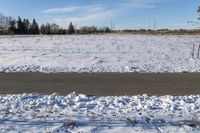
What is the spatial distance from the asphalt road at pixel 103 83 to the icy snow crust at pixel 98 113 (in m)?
0.94

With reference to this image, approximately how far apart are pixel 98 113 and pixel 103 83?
4.30 m

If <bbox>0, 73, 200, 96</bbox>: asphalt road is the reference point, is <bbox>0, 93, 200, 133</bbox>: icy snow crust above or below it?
above

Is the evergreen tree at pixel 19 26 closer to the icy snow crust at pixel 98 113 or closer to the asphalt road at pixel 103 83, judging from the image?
the asphalt road at pixel 103 83

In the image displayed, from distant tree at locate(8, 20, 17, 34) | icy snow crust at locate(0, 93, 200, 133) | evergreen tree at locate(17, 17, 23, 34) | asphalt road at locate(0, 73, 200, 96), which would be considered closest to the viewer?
icy snow crust at locate(0, 93, 200, 133)

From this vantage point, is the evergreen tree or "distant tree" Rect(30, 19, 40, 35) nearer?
the evergreen tree

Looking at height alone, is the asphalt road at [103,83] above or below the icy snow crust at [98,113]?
below

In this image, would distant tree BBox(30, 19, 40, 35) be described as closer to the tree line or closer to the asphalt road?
the tree line

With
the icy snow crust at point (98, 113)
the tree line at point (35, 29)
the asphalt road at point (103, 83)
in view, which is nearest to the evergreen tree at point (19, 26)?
the tree line at point (35, 29)

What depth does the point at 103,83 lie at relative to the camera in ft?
40.3

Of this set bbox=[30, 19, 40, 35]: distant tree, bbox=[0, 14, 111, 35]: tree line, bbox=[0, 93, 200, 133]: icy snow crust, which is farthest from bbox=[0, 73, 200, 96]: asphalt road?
bbox=[30, 19, 40, 35]: distant tree

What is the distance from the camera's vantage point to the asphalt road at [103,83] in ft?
35.7

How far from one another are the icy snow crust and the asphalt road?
943 millimetres

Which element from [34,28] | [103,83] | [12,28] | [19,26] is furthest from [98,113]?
[34,28]

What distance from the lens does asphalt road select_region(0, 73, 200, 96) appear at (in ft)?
35.7
